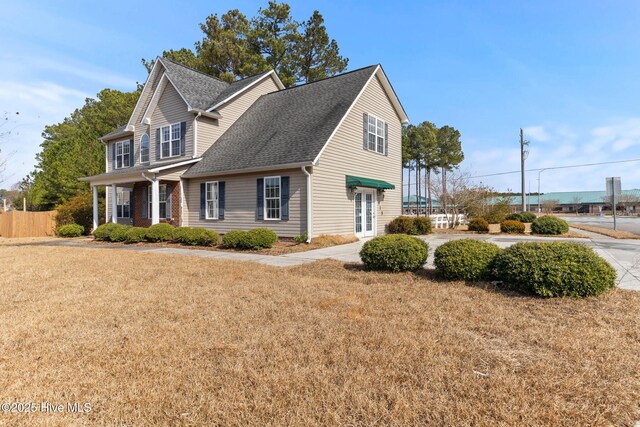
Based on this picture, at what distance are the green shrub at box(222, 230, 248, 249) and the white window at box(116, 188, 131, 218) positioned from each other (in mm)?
11686

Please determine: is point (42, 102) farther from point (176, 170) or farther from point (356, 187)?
point (356, 187)

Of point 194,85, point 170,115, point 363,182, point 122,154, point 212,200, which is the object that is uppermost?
point 194,85

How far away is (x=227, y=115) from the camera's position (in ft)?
60.0

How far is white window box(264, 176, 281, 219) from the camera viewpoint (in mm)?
13852

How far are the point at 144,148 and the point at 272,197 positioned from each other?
10.3 m

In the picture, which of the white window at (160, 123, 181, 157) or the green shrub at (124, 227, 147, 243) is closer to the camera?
the green shrub at (124, 227, 147, 243)

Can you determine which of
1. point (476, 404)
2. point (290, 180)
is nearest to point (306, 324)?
point (476, 404)

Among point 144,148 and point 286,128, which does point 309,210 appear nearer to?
point 286,128

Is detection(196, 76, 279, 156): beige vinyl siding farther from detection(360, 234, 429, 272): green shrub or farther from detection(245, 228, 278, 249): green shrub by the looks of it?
detection(360, 234, 429, 272): green shrub

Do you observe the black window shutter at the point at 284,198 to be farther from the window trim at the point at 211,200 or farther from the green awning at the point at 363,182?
the window trim at the point at 211,200

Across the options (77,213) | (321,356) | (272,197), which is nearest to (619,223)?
(272,197)

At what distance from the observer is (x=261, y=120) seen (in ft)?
57.3

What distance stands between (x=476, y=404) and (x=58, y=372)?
353 cm

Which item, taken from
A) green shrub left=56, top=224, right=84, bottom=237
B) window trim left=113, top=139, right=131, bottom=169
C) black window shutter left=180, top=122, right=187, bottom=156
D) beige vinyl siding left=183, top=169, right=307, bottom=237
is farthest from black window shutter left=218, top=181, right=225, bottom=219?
green shrub left=56, top=224, right=84, bottom=237
